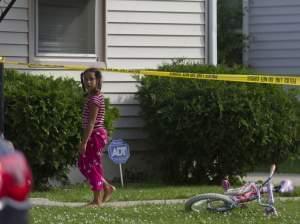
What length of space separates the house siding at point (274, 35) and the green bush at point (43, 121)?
7928 mm

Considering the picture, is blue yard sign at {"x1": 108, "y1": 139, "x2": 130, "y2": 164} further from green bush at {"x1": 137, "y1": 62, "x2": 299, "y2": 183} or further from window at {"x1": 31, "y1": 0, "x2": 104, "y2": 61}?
window at {"x1": 31, "y1": 0, "x2": 104, "y2": 61}

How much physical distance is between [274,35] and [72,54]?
22.3ft

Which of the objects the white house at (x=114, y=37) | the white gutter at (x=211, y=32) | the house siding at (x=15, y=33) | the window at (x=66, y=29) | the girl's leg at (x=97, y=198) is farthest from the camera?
the white gutter at (x=211, y=32)

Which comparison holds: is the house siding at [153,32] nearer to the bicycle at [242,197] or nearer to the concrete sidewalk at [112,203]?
the concrete sidewalk at [112,203]

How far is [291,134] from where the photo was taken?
1239cm

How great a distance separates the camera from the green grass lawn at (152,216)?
848cm

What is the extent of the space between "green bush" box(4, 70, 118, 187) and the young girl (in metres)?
1.43

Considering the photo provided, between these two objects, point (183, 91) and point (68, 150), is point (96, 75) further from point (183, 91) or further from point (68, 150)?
point (183, 91)

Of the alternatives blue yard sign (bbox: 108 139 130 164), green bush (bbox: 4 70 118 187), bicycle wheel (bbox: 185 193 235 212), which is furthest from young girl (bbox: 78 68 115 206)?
blue yard sign (bbox: 108 139 130 164)

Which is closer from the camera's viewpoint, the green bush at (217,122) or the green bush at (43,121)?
the green bush at (43,121)

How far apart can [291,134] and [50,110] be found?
3.59 meters

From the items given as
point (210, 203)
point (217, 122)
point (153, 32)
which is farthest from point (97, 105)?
point (153, 32)

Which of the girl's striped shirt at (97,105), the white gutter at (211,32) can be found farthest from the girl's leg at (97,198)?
the white gutter at (211,32)

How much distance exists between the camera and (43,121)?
11078 millimetres
